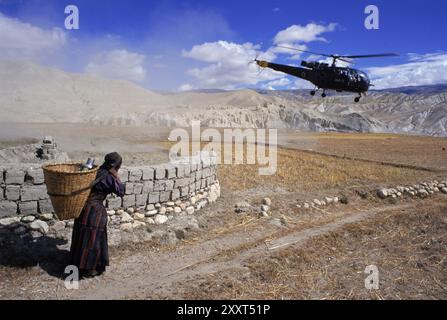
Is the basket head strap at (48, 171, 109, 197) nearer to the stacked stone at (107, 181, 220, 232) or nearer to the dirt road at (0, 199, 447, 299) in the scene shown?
the dirt road at (0, 199, 447, 299)

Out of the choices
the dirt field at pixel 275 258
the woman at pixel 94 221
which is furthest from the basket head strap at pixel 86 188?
the dirt field at pixel 275 258

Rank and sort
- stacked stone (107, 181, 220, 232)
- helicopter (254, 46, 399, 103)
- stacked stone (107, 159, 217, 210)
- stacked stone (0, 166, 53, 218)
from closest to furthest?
1. stacked stone (0, 166, 53, 218)
2. stacked stone (107, 181, 220, 232)
3. stacked stone (107, 159, 217, 210)
4. helicopter (254, 46, 399, 103)

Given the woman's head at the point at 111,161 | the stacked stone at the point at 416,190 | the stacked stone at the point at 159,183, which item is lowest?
the stacked stone at the point at 416,190

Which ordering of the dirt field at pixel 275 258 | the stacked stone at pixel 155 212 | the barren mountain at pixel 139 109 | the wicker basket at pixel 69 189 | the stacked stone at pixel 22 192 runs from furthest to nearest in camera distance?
the barren mountain at pixel 139 109 → the stacked stone at pixel 155 212 → the stacked stone at pixel 22 192 → the dirt field at pixel 275 258 → the wicker basket at pixel 69 189

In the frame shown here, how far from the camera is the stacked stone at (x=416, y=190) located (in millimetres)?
13484

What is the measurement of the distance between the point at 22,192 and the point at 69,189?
2358 mm

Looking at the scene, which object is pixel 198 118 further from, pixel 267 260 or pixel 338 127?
pixel 267 260

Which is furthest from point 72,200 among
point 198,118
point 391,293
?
point 198,118

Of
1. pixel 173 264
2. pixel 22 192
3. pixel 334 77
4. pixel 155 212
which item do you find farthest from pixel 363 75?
pixel 22 192

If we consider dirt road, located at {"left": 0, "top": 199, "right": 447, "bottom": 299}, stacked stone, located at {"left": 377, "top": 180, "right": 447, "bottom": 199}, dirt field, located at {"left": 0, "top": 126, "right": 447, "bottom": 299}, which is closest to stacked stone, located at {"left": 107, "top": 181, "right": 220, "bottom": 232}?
dirt field, located at {"left": 0, "top": 126, "right": 447, "bottom": 299}

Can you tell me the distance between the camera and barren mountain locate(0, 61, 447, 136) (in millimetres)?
64562

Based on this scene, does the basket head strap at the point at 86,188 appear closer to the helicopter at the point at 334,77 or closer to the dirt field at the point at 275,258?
the dirt field at the point at 275,258

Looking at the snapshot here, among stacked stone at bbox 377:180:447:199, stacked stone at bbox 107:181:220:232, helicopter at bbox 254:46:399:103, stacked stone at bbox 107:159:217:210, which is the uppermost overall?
helicopter at bbox 254:46:399:103

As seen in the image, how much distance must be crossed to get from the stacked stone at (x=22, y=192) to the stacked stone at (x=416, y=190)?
10.8 m
